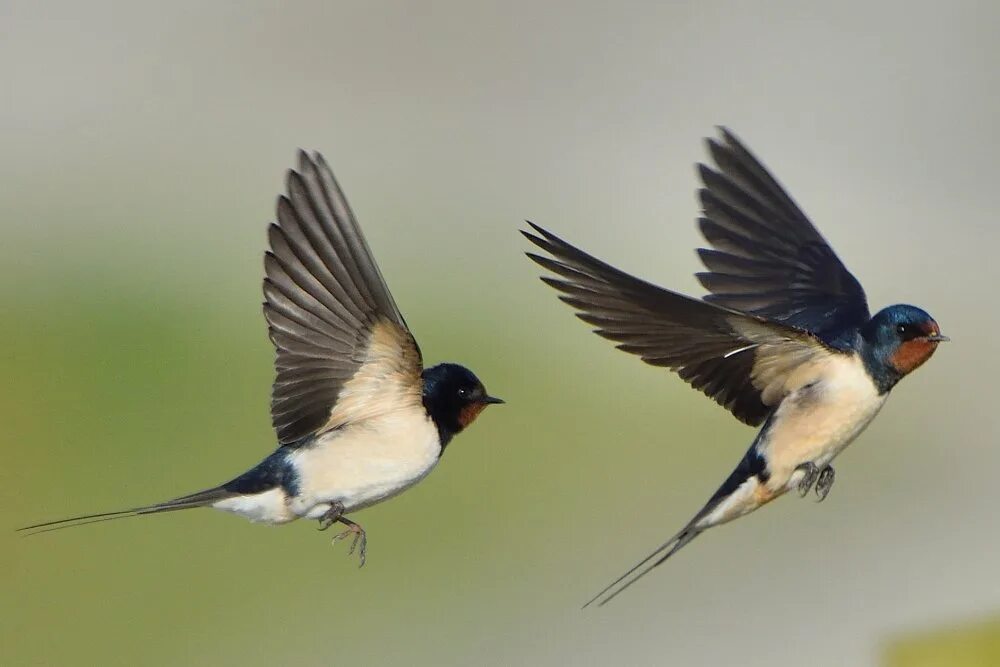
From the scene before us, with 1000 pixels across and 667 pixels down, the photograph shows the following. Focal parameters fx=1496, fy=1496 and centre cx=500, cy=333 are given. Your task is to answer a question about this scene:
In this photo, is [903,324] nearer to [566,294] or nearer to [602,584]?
[566,294]

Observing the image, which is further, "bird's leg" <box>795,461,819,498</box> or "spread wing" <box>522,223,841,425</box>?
"bird's leg" <box>795,461,819,498</box>

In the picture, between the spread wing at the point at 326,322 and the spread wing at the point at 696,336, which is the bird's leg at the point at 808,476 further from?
the spread wing at the point at 326,322

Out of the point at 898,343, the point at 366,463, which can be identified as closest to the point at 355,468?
the point at 366,463

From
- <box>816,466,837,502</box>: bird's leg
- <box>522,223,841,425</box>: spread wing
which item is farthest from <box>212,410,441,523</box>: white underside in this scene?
<box>816,466,837,502</box>: bird's leg

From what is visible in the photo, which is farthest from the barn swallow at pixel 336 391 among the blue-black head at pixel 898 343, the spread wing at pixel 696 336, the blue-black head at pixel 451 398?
the blue-black head at pixel 898 343

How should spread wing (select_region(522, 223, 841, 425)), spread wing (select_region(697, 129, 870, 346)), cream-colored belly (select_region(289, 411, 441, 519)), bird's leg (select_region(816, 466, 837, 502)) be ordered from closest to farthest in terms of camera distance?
spread wing (select_region(522, 223, 841, 425)) → cream-colored belly (select_region(289, 411, 441, 519)) → bird's leg (select_region(816, 466, 837, 502)) → spread wing (select_region(697, 129, 870, 346))

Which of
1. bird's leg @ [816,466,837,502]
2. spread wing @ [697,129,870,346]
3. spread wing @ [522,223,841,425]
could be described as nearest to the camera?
spread wing @ [522,223,841,425]

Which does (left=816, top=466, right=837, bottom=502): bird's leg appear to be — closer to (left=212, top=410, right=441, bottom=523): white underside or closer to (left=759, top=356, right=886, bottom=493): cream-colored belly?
(left=759, top=356, right=886, bottom=493): cream-colored belly
